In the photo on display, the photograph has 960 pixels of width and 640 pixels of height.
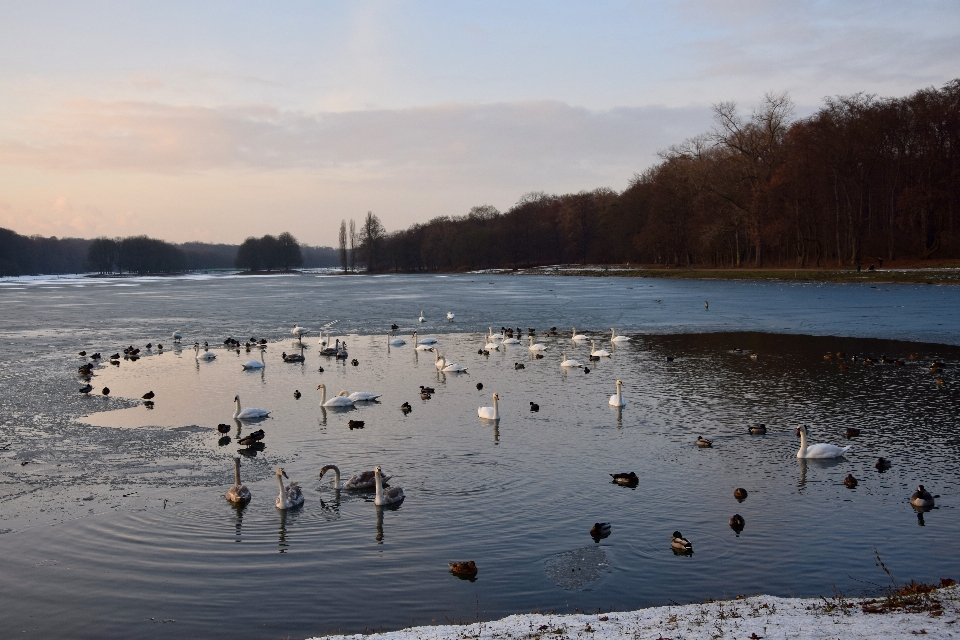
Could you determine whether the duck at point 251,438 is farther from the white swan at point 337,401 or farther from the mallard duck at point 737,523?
the mallard duck at point 737,523

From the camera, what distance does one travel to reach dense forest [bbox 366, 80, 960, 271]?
6256 centimetres

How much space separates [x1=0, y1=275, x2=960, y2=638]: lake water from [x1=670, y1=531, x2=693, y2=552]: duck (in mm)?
169

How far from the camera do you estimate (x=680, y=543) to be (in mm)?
9617

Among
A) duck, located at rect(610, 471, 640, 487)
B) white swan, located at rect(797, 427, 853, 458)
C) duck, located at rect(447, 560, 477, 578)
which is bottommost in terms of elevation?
duck, located at rect(447, 560, 477, 578)

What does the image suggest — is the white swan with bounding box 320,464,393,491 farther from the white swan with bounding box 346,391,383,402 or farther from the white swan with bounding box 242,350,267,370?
the white swan with bounding box 242,350,267,370

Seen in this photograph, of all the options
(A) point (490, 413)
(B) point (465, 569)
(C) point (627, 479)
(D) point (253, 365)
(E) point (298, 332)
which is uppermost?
(E) point (298, 332)

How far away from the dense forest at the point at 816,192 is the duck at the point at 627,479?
2260 inches

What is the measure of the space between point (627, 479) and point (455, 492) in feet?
9.06

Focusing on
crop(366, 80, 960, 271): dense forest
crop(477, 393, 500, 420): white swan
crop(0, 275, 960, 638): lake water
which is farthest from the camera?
crop(366, 80, 960, 271): dense forest

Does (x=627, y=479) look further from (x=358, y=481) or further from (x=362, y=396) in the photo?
(x=362, y=396)

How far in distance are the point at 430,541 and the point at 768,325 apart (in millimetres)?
29782

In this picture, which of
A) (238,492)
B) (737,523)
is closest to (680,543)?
(737,523)

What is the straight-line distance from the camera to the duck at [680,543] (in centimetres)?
958

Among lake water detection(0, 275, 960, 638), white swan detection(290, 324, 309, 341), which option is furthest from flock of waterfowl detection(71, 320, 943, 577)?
white swan detection(290, 324, 309, 341)
